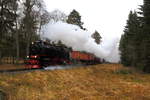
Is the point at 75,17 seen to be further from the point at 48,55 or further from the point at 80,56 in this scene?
the point at 48,55

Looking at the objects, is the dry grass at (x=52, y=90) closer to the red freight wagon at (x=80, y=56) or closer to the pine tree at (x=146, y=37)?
the pine tree at (x=146, y=37)

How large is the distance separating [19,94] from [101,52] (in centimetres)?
5000

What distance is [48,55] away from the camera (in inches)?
1463

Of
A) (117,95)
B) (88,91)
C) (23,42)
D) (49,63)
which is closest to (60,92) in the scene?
(88,91)

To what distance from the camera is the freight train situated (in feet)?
113

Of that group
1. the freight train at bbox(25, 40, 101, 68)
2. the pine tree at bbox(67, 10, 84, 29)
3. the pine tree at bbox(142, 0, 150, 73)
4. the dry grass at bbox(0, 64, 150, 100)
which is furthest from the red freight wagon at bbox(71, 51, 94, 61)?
the pine tree at bbox(67, 10, 84, 29)

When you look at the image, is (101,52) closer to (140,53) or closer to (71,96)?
(140,53)

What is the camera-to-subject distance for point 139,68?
45.1 meters

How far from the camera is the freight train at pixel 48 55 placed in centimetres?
3438

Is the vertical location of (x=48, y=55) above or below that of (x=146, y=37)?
below

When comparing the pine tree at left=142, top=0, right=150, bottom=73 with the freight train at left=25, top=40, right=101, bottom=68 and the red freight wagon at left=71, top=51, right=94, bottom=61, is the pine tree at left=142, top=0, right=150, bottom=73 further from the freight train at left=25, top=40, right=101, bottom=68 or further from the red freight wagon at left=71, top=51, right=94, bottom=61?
the red freight wagon at left=71, top=51, right=94, bottom=61

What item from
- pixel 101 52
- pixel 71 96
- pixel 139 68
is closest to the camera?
pixel 71 96

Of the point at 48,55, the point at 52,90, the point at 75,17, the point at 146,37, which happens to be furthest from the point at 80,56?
the point at 75,17

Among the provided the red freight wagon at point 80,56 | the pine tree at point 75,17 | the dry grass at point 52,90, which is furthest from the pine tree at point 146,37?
the pine tree at point 75,17
